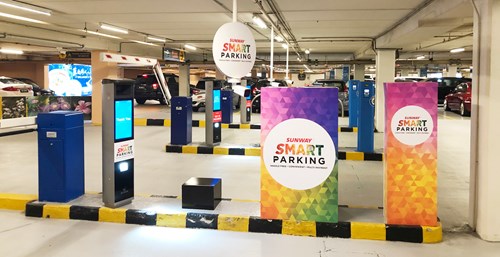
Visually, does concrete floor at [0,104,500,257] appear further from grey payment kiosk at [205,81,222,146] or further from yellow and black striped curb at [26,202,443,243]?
grey payment kiosk at [205,81,222,146]

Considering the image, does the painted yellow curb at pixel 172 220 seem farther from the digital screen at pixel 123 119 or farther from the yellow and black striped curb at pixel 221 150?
the yellow and black striped curb at pixel 221 150

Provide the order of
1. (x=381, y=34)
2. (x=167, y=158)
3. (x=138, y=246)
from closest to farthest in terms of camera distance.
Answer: (x=138, y=246) → (x=167, y=158) → (x=381, y=34)

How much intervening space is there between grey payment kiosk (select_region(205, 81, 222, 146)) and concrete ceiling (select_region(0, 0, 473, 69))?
1.53 m

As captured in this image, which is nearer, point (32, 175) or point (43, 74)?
point (32, 175)

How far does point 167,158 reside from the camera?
27.8 feet

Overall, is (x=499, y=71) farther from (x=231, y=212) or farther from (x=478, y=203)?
(x=231, y=212)

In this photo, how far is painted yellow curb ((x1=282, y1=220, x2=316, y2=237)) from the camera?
4.27m

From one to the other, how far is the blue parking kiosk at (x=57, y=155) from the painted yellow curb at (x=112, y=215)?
54 centimetres

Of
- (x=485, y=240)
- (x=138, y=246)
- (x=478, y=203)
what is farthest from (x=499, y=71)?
(x=138, y=246)

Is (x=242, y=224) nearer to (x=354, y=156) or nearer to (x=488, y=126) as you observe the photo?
(x=488, y=126)

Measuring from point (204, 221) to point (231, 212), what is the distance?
31 cm

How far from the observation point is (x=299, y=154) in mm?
4211

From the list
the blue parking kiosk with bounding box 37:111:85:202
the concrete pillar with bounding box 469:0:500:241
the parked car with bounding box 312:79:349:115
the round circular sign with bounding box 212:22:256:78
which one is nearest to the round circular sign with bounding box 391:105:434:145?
the concrete pillar with bounding box 469:0:500:241

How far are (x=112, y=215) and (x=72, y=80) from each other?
15317mm
